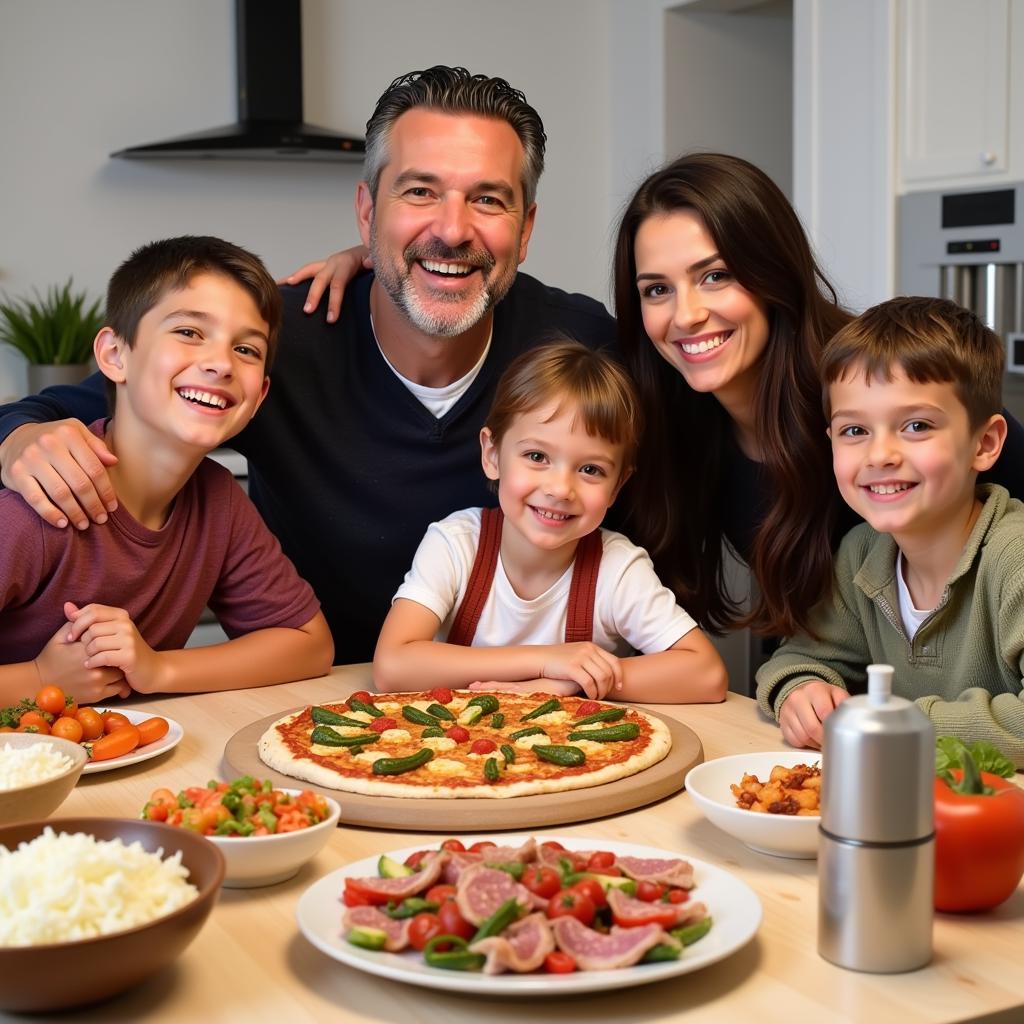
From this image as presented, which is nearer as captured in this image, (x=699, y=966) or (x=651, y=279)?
(x=699, y=966)

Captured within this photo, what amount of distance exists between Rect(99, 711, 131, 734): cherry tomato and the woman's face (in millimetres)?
1037

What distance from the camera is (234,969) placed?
109 cm

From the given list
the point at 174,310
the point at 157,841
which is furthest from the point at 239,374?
the point at 157,841

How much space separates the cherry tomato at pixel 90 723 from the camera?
163 centimetres

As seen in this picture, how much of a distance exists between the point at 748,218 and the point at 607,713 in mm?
852

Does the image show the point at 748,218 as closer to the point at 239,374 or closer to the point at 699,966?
the point at 239,374

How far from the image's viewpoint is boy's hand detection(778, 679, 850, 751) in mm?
1699

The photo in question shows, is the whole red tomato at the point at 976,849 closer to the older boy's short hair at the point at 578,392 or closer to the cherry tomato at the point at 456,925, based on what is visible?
the cherry tomato at the point at 456,925

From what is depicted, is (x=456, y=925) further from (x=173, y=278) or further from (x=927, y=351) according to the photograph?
(x=173, y=278)

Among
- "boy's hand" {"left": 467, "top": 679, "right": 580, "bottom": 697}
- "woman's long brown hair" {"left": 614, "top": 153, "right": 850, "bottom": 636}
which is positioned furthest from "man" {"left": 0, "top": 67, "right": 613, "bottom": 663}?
"boy's hand" {"left": 467, "top": 679, "right": 580, "bottom": 697}

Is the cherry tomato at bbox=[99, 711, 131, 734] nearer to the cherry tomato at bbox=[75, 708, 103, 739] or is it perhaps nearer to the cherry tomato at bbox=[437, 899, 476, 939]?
the cherry tomato at bbox=[75, 708, 103, 739]

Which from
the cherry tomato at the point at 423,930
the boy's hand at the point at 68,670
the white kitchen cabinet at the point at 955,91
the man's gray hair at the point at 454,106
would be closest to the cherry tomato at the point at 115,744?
the boy's hand at the point at 68,670

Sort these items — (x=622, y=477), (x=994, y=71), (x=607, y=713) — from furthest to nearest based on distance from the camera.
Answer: (x=994, y=71), (x=622, y=477), (x=607, y=713)

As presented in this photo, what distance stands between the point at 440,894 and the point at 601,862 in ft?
0.51
